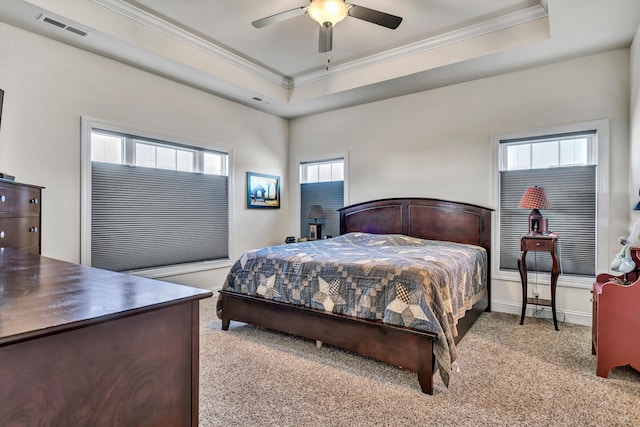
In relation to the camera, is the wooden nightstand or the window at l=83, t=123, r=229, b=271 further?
the window at l=83, t=123, r=229, b=271

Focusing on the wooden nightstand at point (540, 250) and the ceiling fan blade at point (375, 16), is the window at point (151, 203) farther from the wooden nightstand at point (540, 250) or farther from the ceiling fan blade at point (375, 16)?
the wooden nightstand at point (540, 250)

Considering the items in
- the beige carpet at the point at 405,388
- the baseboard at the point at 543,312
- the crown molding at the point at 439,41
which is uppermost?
the crown molding at the point at 439,41

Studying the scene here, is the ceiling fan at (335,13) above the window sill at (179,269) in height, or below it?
above

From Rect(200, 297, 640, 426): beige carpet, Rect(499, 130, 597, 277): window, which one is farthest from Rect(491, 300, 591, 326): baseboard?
Rect(200, 297, 640, 426): beige carpet

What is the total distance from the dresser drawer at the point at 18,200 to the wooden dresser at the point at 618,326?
3.96m

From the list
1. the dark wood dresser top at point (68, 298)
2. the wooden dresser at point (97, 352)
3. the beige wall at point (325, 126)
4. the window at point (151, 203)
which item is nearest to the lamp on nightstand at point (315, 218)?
the beige wall at point (325, 126)

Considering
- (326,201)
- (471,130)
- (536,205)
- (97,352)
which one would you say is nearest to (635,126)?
(536,205)

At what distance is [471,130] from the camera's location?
13.7ft

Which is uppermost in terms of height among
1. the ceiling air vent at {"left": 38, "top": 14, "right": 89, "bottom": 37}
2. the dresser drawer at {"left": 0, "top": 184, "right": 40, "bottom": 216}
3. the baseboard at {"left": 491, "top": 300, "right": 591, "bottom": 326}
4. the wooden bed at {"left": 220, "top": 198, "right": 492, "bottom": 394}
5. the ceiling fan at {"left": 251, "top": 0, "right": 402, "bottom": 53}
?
the ceiling air vent at {"left": 38, "top": 14, "right": 89, "bottom": 37}

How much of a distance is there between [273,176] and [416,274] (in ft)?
12.2

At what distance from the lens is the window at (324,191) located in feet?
17.5

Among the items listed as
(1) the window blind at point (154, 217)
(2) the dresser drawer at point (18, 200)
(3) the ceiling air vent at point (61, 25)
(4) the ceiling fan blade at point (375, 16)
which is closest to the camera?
(2) the dresser drawer at point (18, 200)

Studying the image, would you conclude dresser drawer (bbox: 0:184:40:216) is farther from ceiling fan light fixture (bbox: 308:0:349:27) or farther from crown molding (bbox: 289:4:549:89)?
crown molding (bbox: 289:4:549:89)

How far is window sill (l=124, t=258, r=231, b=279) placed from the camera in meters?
3.98
